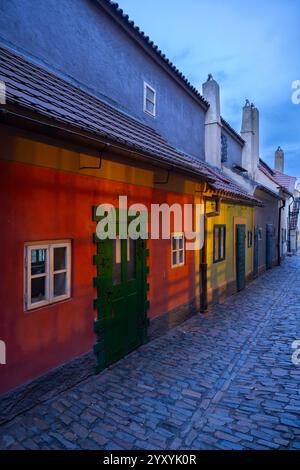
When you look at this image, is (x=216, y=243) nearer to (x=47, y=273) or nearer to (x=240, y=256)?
(x=240, y=256)

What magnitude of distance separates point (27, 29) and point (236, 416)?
746cm

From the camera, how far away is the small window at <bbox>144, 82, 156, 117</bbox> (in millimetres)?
9219

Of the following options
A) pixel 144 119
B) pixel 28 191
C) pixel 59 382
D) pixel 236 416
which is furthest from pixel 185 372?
pixel 144 119

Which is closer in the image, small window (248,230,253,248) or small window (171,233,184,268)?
small window (171,233,184,268)

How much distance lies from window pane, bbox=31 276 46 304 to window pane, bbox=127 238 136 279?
213 cm

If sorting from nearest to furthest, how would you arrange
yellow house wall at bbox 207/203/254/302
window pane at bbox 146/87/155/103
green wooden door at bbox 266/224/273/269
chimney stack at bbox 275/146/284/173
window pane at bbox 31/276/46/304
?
1. window pane at bbox 31/276/46/304
2. window pane at bbox 146/87/155/103
3. yellow house wall at bbox 207/203/254/302
4. green wooden door at bbox 266/224/273/269
5. chimney stack at bbox 275/146/284/173

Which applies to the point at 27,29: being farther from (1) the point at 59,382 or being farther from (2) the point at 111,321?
(1) the point at 59,382

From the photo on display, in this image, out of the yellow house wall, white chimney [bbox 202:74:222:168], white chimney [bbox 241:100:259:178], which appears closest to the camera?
the yellow house wall

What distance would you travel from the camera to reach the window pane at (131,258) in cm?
624

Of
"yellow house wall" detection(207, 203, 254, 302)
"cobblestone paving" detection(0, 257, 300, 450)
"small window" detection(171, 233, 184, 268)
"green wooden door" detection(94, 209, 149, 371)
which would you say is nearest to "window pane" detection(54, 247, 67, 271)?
"green wooden door" detection(94, 209, 149, 371)

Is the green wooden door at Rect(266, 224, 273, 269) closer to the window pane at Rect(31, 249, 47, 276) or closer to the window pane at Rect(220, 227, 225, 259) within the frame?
the window pane at Rect(220, 227, 225, 259)

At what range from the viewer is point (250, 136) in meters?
17.3

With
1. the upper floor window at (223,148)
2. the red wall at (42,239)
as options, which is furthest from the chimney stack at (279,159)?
the red wall at (42,239)

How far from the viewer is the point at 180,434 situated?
378 centimetres
